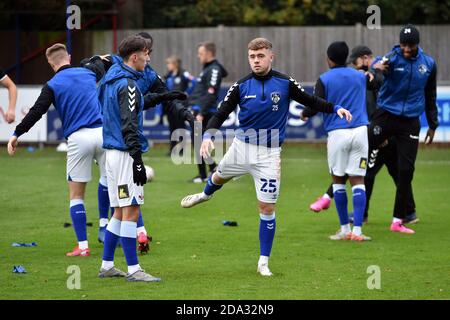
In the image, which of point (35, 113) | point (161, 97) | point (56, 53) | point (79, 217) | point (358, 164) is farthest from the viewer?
point (358, 164)

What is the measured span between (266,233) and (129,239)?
1.38 meters

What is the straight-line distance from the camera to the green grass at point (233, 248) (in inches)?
359

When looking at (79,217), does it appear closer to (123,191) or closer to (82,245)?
(82,245)

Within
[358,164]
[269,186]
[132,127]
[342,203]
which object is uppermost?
[132,127]

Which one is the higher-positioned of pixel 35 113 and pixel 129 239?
pixel 35 113

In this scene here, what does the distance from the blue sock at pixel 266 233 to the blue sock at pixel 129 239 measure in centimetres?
128

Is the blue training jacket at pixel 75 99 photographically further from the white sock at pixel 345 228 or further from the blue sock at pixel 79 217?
the white sock at pixel 345 228

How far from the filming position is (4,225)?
44.1ft

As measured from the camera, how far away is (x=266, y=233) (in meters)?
9.96

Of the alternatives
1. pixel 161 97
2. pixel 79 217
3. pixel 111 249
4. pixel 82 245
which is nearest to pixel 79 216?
pixel 79 217

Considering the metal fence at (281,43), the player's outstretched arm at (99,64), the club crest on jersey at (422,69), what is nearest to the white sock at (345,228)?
the club crest on jersey at (422,69)

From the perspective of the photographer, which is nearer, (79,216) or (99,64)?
(79,216)
